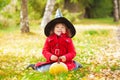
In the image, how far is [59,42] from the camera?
33.6 ft

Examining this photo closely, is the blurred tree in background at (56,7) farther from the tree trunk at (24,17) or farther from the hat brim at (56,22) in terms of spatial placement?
the hat brim at (56,22)

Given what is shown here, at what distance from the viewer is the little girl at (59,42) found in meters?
10.1

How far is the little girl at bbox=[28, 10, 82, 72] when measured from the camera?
1012cm

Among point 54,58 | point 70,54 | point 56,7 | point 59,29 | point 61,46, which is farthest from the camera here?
point 56,7

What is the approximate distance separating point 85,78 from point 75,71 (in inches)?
32.0

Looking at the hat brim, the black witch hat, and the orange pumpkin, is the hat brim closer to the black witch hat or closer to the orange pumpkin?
the black witch hat

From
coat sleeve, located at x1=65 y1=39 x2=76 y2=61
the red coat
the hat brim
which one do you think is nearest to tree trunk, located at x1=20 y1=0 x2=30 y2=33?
the hat brim

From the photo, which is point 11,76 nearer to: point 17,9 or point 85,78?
point 85,78

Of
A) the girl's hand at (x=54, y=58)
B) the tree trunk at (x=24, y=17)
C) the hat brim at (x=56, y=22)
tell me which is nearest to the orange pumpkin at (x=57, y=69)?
the girl's hand at (x=54, y=58)

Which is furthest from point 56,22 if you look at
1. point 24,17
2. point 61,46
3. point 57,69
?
point 24,17

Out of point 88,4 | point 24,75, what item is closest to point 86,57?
point 24,75

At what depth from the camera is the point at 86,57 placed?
13.4 meters

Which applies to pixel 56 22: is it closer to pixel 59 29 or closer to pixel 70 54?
pixel 59 29

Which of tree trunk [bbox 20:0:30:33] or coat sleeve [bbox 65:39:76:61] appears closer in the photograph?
coat sleeve [bbox 65:39:76:61]
